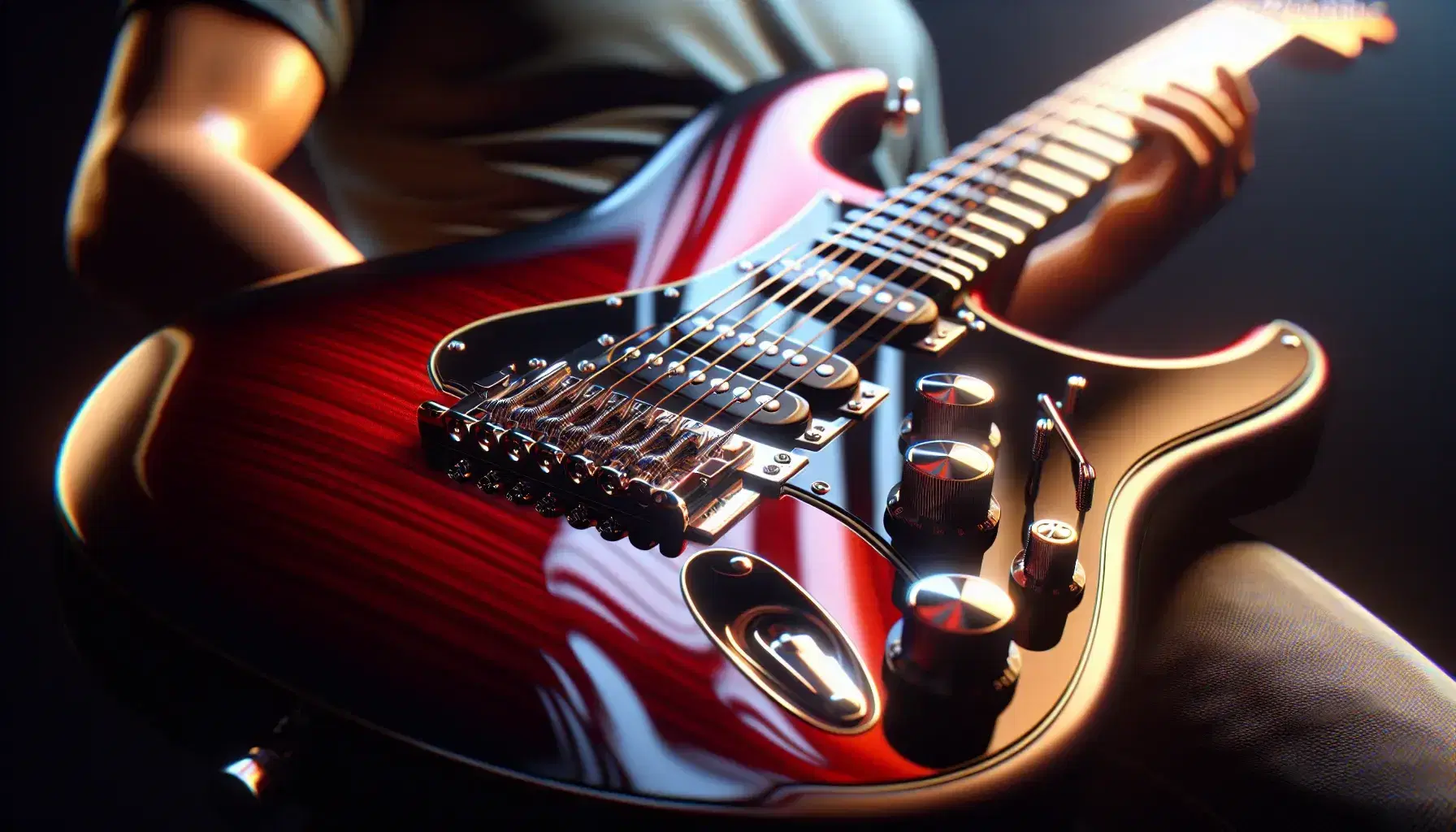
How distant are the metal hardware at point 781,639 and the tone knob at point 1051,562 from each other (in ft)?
0.29

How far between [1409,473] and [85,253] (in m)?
1.32

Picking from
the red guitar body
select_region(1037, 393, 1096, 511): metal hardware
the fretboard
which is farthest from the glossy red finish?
the fretboard

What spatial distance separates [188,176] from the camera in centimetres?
66

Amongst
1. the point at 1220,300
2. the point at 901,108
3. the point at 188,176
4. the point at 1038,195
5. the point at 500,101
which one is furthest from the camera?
the point at 1220,300

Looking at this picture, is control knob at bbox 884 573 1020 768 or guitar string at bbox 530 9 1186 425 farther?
guitar string at bbox 530 9 1186 425

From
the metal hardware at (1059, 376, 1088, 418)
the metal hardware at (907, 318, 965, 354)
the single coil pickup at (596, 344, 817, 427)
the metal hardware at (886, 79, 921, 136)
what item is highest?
the metal hardware at (886, 79, 921, 136)

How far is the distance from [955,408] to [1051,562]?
109 mm

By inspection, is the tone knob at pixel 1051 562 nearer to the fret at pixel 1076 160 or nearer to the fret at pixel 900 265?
the fret at pixel 900 265

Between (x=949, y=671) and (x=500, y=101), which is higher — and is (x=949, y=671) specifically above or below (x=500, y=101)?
below

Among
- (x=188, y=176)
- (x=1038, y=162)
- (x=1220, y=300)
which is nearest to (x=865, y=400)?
(x=1038, y=162)

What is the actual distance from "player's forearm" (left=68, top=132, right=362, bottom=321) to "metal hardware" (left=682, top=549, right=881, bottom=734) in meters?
0.42

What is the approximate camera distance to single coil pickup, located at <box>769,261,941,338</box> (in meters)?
0.61

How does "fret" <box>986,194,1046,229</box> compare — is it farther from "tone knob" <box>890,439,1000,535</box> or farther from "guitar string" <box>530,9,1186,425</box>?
"tone knob" <box>890,439,1000,535</box>

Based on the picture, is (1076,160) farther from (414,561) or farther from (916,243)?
(414,561)
